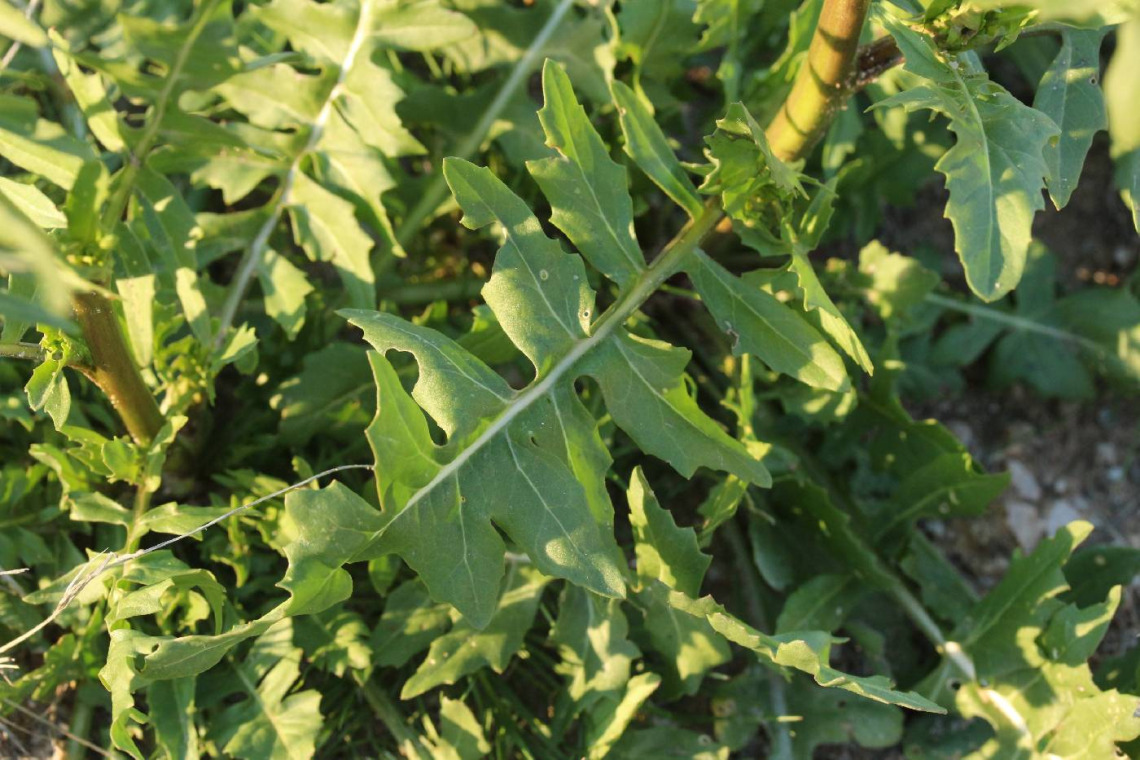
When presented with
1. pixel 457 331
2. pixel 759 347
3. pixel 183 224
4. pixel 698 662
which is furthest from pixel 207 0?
pixel 698 662

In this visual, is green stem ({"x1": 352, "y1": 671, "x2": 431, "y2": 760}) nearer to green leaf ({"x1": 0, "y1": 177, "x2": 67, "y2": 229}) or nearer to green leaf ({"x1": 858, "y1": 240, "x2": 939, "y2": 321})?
green leaf ({"x1": 0, "y1": 177, "x2": 67, "y2": 229})

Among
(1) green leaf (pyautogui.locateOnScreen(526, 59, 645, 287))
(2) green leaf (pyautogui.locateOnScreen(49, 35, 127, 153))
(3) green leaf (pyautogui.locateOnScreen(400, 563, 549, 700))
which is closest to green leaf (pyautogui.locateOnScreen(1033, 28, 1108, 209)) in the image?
(1) green leaf (pyautogui.locateOnScreen(526, 59, 645, 287))

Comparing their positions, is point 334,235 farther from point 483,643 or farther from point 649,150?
point 483,643

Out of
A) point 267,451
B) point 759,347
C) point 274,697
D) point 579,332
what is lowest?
point 274,697

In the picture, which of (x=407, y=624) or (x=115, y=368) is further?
(x=407, y=624)

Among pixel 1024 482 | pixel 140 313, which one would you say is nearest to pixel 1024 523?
pixel 1024 482

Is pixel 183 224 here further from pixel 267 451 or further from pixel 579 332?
pixel 579 332

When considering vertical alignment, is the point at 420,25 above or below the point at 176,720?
above
